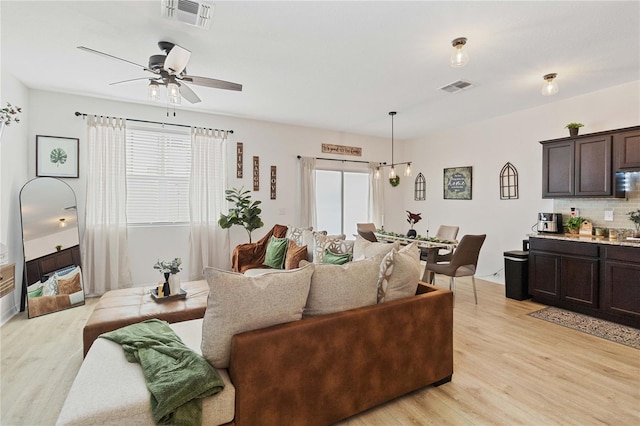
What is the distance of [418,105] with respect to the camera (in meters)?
4.69

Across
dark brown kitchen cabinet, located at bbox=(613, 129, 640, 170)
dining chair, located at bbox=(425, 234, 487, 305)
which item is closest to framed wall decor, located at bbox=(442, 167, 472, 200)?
dining chair, located at bbox=(425, 234, 487, 305)

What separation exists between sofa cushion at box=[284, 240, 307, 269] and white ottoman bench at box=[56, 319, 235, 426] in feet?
6.70

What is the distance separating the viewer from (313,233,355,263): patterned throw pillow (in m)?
3.17

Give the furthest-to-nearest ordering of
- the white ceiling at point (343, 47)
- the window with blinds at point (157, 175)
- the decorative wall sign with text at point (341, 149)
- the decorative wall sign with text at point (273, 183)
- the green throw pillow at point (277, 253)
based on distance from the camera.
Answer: the decorative wall sign with text at point (341, 149) → the decorative wall sign with text at point (273, 183) → the window with blinds at point (157, 175) → the green throw pillow at point (277, 253) → the white ceiling at point (343, 47)

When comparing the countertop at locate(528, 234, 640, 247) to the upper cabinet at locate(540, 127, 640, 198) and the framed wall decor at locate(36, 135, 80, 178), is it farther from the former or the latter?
the framed wall decor at locate(36, 135, 80, 178)

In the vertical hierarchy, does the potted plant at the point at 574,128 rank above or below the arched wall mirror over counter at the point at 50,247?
above

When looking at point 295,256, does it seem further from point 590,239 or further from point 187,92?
point 590,239

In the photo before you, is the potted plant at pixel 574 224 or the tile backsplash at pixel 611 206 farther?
the potted plant at pixel 574 224

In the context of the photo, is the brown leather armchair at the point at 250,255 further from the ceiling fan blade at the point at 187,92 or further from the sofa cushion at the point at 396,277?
the sofa cushion at the point at 396,277

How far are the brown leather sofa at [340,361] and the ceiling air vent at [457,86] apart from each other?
267 cm

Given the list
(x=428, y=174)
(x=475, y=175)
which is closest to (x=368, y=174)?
(x=428, y=174)

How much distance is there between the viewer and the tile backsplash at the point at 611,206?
3.79 metres

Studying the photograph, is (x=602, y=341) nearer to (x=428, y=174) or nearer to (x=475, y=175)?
(x=475, y=175)

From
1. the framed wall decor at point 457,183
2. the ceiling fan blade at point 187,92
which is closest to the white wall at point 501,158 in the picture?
the framed wall decor at point 457,183
